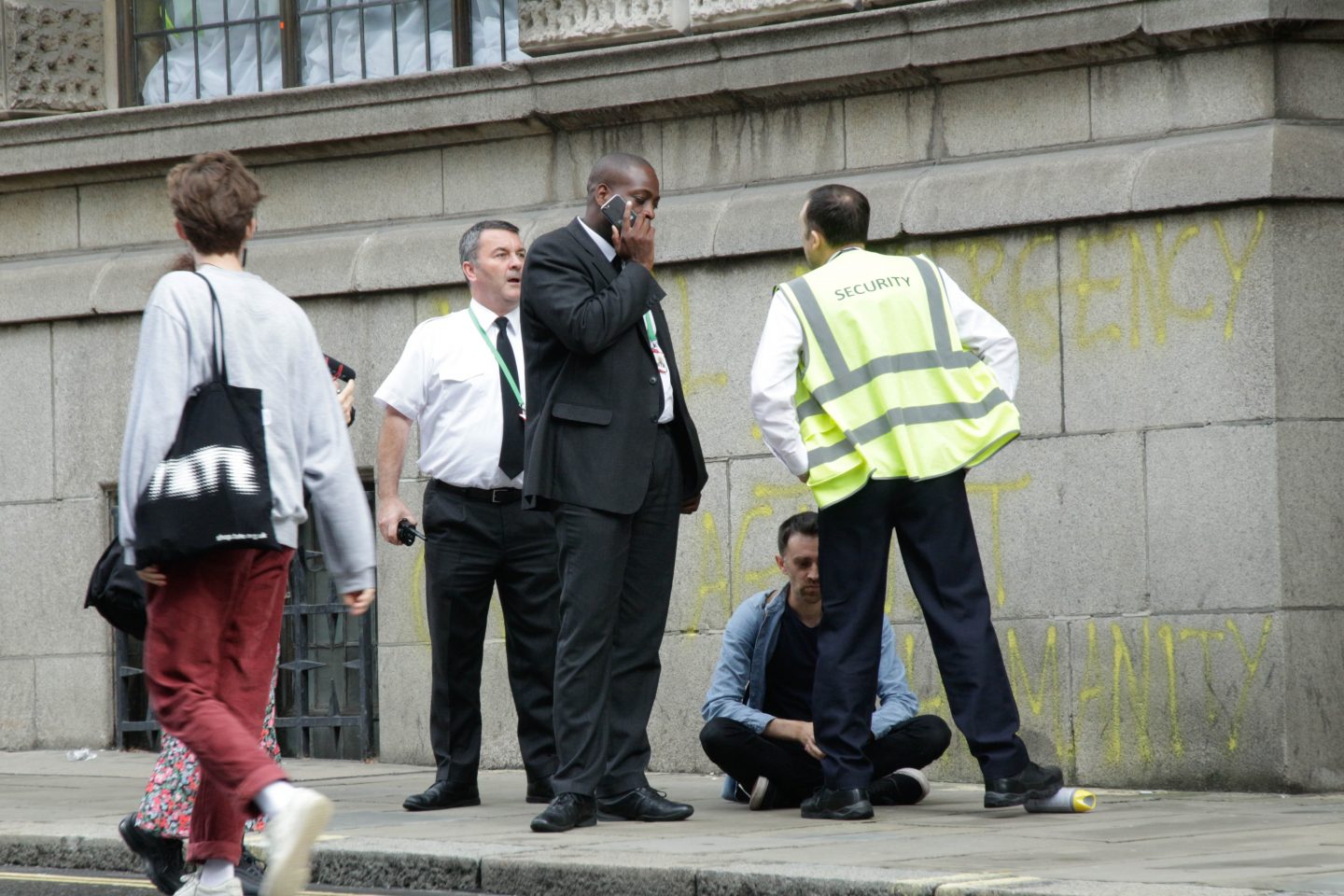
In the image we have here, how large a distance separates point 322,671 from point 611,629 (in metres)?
3.78

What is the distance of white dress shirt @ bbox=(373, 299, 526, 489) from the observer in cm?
791

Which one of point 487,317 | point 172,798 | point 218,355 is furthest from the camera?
point 487,317

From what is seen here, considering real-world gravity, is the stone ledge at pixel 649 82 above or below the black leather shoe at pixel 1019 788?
above

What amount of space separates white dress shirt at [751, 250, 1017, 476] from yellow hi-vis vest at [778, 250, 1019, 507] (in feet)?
0.14

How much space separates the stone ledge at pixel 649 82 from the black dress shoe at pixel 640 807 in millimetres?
3221

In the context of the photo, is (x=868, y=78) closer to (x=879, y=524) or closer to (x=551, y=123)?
(x=551, y=123)

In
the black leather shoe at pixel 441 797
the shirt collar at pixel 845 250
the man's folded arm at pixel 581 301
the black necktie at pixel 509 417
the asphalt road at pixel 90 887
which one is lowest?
the asphalt road at pixel 90 887

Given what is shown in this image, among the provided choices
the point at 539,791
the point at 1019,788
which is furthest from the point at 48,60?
the point at 1019,788

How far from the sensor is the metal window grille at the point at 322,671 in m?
10.5

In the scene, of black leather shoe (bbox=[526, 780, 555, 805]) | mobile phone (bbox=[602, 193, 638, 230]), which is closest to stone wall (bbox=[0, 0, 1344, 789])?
black leather shoe (bbox=[526, 780, 555, 805])

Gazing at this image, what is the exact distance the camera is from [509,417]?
7.97m

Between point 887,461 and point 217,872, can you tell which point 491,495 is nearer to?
point 887,461

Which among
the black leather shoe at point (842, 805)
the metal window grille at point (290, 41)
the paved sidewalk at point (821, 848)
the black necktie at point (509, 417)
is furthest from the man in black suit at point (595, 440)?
the metal window grille at point (290, 41)

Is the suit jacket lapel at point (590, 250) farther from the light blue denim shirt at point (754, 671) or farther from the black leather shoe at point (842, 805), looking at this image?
the black leather shoe at point (842, 805)
